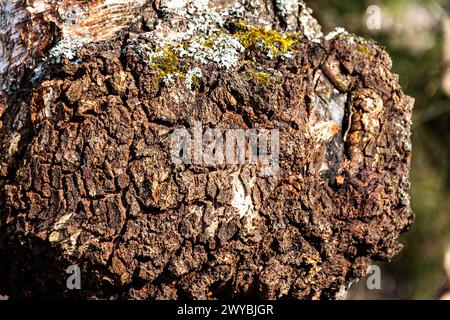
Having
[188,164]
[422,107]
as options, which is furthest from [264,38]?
[422,107]

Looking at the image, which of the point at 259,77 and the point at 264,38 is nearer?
the point at 259,77

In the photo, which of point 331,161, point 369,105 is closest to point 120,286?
point 331,161

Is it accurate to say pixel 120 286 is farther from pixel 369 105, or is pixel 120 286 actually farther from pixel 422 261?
pixel 422 261

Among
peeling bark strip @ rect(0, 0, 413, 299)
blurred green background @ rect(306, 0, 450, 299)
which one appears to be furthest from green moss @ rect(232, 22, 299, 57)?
blurred green background @ rect(306, 0, 450, 299)

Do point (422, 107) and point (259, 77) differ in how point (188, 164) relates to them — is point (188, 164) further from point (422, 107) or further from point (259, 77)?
point (422, 107)

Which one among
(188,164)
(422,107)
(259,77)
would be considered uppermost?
(259,77)

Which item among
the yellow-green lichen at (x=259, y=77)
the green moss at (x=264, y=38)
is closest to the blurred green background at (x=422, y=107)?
the green moss at (x=264, y=38)

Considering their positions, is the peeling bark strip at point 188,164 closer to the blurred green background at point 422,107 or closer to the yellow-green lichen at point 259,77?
the yellow-green lichen at point 259,77
